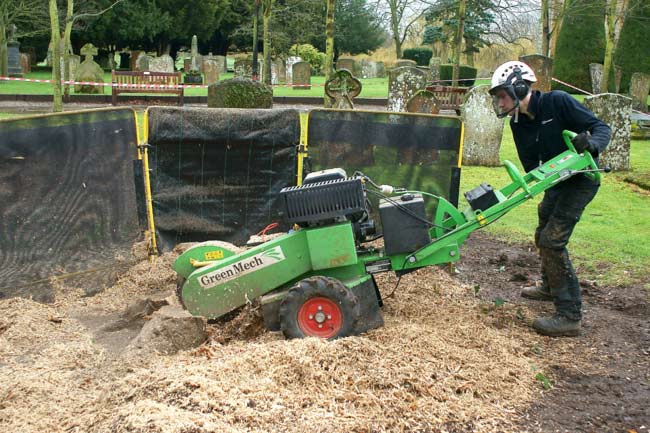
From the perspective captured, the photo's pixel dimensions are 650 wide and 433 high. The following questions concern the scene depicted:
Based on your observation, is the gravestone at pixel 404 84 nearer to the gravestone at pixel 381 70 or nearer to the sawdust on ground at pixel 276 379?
the sawdust on ground at pixel 276 379

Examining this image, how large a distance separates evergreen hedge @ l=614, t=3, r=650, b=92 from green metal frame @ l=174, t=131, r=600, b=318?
2710 centimetres

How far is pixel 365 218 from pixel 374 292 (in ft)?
1.85

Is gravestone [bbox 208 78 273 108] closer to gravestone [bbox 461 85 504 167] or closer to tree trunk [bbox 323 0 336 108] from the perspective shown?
tree trunk [bbox 323 0 336 108]

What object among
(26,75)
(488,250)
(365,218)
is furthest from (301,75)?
(365,218)

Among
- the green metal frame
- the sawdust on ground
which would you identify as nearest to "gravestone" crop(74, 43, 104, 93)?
the sawdust on ground

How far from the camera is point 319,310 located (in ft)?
16.9

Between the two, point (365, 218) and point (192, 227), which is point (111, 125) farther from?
point (365, 218)

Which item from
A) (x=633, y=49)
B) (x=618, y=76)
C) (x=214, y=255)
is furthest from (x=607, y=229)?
(x=633, y=49)

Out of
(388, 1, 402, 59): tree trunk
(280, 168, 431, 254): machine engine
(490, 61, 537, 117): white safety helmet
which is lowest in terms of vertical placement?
(280, 168, 431, 254): machine engine

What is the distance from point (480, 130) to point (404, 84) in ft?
17.9

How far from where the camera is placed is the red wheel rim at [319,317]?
5.16 meters

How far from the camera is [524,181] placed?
551cm

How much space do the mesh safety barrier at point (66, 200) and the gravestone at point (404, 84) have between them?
13312 millimetres

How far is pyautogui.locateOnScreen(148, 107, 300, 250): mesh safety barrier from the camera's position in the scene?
738 cm
